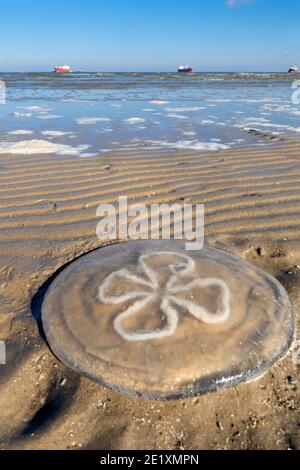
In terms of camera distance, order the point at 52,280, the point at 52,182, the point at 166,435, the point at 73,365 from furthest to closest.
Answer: the point at 52,182 < the point at 52,280 < the point at 73,365 < the point at 166,435

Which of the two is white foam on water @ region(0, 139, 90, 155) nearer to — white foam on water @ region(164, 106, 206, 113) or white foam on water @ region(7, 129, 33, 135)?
white foam on water @ region(7, 129, 33, 135)

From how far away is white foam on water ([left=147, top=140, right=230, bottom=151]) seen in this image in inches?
220

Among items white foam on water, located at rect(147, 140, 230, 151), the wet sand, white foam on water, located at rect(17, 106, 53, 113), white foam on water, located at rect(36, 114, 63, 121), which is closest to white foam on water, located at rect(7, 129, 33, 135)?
white foam on water, located at rect(36, 114, 63, 121)

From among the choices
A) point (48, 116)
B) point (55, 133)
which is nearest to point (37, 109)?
point (48, 116)

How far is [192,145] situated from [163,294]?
13.2 feet

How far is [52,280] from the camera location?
101 inches

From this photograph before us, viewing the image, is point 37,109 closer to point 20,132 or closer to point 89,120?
point 89,120

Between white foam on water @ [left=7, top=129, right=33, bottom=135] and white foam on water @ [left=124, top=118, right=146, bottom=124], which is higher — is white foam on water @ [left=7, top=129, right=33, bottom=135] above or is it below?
below

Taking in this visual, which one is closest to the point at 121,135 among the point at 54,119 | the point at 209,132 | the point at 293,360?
the point at 209,132

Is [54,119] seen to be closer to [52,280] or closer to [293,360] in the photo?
[52,280]

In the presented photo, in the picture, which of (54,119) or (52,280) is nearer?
(52,280)

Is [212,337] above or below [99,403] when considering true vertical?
above

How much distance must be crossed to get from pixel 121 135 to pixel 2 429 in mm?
5335

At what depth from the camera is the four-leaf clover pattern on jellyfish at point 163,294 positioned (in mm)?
1936
